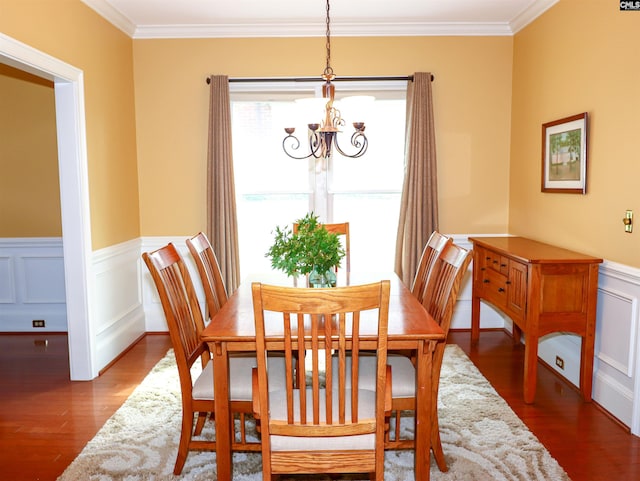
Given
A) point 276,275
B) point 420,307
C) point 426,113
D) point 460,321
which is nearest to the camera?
point 420,307

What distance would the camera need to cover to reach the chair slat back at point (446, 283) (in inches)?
93.2

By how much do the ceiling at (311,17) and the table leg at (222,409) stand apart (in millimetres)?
2947

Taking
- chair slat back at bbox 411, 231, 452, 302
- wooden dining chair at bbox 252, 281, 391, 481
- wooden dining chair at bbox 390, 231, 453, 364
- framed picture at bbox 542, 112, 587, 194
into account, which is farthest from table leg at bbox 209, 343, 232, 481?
framed picture at bbox 542, 112, 587, 194

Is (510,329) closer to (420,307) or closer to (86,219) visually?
(420,307)

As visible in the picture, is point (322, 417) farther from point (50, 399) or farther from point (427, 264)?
point (50, 399)

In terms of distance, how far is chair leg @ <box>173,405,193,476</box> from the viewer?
2.46 meters

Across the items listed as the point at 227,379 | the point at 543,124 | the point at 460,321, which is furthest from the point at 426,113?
the point at 227,379

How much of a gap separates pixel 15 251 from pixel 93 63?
206 centimetres

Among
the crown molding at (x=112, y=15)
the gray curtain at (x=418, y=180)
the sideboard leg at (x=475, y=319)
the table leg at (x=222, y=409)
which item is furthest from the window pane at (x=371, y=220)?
the table leg at (x=222, y=409)

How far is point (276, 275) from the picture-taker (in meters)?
3.59

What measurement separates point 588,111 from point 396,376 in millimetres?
2272

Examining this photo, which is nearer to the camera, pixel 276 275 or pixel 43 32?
pixel 43 32

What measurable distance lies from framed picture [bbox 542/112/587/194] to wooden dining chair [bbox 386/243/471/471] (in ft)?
4.94

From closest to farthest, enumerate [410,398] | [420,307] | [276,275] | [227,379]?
[227,379] → [410,398] → [420,307] → [276,275]
